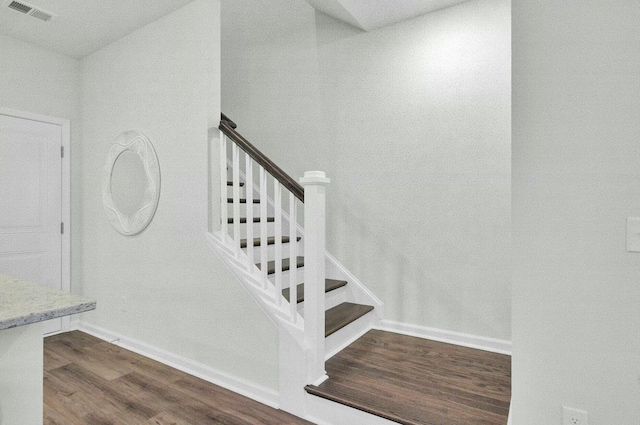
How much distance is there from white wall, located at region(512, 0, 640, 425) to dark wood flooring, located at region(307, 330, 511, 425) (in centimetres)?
35

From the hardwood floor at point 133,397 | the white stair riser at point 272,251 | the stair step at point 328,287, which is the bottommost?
the hardwood floor at point 133,397

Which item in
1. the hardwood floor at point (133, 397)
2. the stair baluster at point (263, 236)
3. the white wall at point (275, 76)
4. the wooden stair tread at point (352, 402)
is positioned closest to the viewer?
the wooden stair tread at point (352, 402)

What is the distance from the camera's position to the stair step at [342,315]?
2.46 m

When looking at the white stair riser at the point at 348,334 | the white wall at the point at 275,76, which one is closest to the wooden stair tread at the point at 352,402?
the white stair riser at the point at 348,334

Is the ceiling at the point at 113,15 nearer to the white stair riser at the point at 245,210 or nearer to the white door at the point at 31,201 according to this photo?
the white door at the point at 31,201

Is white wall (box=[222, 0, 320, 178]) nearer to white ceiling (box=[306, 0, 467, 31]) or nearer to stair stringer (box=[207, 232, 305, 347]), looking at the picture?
white ceiling (box=[306, 0, 467, 31])

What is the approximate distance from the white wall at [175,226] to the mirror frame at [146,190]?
0.06 m

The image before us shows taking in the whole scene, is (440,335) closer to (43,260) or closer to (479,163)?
(479,163)

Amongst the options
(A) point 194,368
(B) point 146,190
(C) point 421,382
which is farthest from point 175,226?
(C) point 421,382

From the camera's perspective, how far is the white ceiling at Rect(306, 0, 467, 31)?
104 inches

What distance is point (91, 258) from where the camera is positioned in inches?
137

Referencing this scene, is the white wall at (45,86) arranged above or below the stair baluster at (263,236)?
above

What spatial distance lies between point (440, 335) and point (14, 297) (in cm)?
255

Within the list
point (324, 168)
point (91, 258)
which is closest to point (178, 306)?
point (91, 258)
